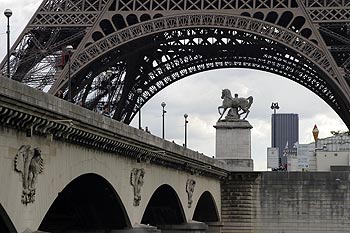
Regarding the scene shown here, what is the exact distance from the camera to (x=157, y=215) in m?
41.7

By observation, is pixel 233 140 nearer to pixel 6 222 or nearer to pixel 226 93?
pixel 226 93

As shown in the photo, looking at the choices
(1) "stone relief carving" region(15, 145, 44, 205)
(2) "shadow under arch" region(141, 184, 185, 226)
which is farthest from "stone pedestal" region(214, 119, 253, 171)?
(1) "stone relief carving" region(15, 145, 44, 205)

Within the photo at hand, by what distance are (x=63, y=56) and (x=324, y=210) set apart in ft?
56.5

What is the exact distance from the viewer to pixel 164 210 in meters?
41.3

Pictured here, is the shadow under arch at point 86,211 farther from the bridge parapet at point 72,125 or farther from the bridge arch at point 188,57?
the bridge arch at point 188,57

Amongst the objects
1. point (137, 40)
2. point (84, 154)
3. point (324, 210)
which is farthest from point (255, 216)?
point (84, 154)

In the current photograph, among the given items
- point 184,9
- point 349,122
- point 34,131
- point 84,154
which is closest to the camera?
point 34,131

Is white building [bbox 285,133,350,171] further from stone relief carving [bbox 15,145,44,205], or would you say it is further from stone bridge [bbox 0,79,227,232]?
stone relief carving [bbox 15,145,44,205]

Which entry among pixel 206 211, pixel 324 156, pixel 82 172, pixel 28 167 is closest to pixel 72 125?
pixel 82 172

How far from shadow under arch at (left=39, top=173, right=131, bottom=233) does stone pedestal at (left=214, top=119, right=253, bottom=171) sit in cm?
2810

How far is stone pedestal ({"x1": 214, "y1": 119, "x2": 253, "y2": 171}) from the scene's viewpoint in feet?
190

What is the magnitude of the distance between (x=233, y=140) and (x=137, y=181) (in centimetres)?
2807

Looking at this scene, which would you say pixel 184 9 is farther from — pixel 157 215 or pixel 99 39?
pixel 157 215

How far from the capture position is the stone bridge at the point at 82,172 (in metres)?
19.3
